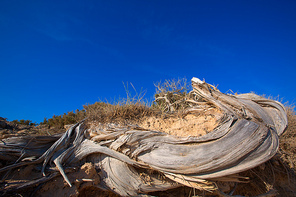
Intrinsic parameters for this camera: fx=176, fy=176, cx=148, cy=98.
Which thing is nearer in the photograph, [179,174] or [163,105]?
[179,174]

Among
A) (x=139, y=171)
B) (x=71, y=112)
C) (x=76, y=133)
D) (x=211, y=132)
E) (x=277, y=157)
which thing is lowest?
(x=139, y=171)

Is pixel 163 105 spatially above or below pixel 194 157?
above

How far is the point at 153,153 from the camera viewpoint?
176 inches

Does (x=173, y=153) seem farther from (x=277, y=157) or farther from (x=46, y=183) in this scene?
(x=277, y=157)

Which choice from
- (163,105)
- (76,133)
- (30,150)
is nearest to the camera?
(30,150)

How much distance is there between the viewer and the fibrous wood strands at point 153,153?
13.6ft

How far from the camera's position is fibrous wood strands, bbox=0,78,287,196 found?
163 inches

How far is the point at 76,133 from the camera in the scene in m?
5.44

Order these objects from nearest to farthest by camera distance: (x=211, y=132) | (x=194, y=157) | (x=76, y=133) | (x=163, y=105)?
(x=194, y=157) < (x=211, y=132) < (x=76, y=133) < (x=163, y=105)

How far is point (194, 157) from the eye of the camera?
4148mm

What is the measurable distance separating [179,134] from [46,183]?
354 centimetres

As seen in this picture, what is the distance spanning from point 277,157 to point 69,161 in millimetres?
6328

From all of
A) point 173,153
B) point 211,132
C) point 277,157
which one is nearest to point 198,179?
point 173,153

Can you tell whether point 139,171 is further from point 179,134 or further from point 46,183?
point 46,183
